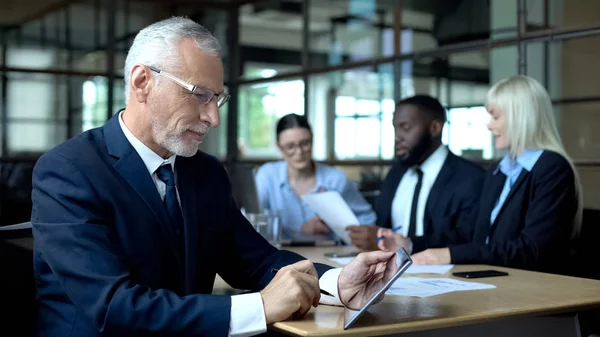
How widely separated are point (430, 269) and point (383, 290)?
3.20 feet

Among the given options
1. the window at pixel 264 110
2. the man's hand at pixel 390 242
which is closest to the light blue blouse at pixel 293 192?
the man's hand at pixel 390 242

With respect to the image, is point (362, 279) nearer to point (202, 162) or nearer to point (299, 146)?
point (202, 162)

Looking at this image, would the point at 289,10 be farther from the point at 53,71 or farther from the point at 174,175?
the point at 174,175

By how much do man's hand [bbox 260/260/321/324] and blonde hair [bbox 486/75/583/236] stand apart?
1.61 meters

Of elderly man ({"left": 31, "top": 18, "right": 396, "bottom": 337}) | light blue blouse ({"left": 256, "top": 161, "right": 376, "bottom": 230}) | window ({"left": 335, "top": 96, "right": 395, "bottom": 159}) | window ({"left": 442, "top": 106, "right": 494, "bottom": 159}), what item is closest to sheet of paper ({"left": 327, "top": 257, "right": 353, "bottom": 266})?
elderly man ({"left": 31, "top": 18, "right": 396, "bottom": 337})

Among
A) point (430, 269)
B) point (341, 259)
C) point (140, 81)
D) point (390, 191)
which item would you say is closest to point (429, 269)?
point (430, 269)

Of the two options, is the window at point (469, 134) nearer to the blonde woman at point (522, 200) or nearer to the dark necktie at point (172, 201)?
the blonde woman at point (522, 200)

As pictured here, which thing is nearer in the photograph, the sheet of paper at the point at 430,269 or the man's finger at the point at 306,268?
the man's finger at the point at 306,268

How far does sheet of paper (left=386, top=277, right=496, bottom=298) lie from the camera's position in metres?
1.94

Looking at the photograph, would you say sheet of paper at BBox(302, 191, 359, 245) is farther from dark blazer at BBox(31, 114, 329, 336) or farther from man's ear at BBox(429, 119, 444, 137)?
dark blazer at BBox(31, 114, 329, 336)

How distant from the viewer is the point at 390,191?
154 inches

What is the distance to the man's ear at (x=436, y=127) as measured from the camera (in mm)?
3870

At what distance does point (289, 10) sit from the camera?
6406mm

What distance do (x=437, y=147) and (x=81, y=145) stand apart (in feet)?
7.69
